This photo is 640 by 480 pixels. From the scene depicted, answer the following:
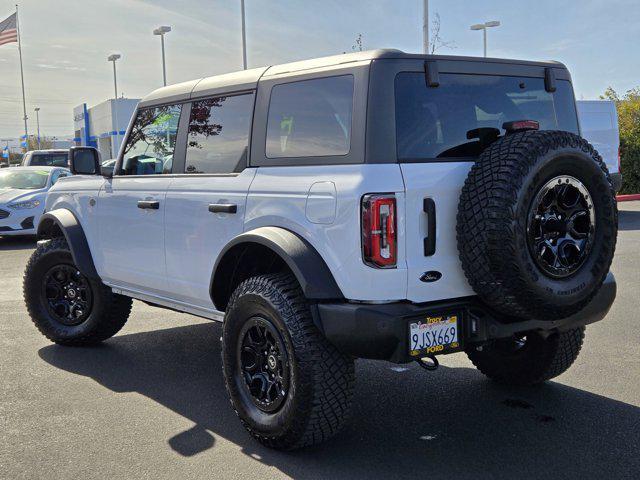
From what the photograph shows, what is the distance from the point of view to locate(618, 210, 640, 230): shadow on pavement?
45.2ft

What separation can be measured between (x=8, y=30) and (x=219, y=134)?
32.4 m

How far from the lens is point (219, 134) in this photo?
4582mm

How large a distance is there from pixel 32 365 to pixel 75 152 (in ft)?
5.42

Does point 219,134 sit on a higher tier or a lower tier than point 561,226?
higher

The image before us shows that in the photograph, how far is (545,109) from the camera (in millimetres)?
4293

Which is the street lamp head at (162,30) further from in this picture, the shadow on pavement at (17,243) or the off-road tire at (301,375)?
the off-road tire at (301,375)

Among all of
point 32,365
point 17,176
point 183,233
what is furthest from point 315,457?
point 17,176

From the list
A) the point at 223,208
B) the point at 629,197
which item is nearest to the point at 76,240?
the point at 223,208

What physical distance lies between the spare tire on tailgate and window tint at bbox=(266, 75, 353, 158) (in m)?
0.72

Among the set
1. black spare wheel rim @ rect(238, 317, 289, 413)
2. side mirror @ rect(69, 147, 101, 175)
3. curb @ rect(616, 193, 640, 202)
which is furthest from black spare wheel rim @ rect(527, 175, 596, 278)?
curb @ rect(616, 193, 640, 202)

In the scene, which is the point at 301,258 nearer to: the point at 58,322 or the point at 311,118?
the point at 311,118

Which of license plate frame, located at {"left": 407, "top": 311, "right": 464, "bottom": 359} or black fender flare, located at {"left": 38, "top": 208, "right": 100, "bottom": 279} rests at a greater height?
black fender flare, located at {"left": 38, "top": 208, "right": 100, "bottom": 279}

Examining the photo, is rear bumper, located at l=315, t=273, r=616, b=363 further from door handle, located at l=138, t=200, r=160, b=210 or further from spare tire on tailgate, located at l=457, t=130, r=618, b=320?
door handle, located at l=138, t=200, r=160, b=210

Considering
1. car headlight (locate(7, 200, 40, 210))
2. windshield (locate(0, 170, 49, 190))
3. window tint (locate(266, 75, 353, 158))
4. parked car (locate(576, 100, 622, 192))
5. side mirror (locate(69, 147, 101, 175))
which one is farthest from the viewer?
parked car (locate(576, 100, 622, 192))
